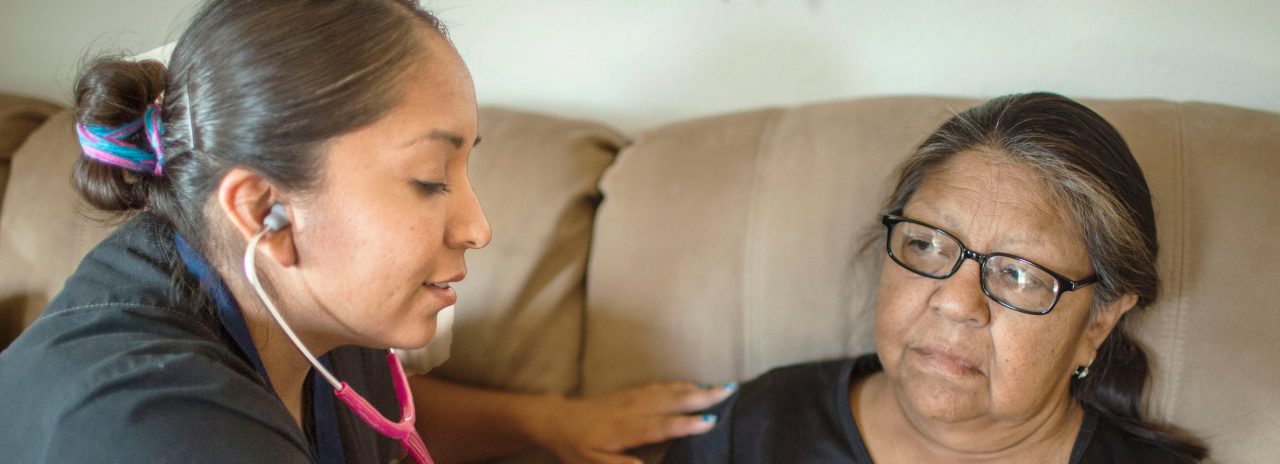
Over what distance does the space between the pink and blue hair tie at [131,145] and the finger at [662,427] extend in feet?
2.43

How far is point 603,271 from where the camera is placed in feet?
4.73

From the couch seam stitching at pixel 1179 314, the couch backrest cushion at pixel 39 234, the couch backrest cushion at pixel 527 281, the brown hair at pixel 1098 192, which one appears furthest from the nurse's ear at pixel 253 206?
the couch seam stitching at pixel 1179 314

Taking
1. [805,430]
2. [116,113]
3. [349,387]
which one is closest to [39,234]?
[116,113]

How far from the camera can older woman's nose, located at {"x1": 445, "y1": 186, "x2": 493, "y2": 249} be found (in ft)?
3.06

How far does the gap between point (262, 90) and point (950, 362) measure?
0.85 m

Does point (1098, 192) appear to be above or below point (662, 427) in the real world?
above

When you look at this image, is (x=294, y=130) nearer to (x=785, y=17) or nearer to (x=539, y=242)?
(x=539, y=242)

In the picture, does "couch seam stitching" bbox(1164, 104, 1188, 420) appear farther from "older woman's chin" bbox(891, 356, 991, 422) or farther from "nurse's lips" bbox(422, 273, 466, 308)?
"nurse's lips" bbox(422, 273, 466, 308)

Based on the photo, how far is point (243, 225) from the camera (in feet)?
2.82

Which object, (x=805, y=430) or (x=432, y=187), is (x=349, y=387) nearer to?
(x=432, y=187)

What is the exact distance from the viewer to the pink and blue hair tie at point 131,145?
917 millimetres

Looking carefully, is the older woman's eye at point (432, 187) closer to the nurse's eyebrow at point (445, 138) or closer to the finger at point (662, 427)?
the nurse's eyebrow at point (445, 138)

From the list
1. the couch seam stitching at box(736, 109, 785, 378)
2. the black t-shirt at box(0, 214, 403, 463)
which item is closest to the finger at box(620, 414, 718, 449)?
the couch seam stitching at box(736, 109, 785, 378)

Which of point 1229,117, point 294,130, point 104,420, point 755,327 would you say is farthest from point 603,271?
point 1229,117
